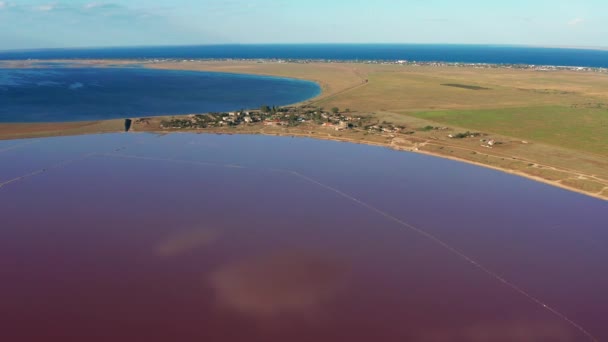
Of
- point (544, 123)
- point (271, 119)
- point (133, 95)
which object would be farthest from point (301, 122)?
point (133, 95)

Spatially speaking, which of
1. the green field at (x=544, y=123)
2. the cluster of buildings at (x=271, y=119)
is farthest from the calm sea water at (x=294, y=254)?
the cluster of buildings at (x=271, y=119)

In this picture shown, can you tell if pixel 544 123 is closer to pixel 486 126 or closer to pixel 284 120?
pixel 486 126

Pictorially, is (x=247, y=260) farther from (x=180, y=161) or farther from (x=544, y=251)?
(x=180, y=161)

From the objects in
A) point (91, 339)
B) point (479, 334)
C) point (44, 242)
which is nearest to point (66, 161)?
point (44, 242)

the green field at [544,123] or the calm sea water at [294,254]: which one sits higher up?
the green field at [544,123]

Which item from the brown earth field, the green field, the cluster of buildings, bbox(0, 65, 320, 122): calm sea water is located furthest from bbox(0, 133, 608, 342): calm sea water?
bbox(0, 65, 320, 122): calm sea water

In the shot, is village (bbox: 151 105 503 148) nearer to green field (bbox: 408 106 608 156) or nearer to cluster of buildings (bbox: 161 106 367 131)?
cluster of buildings (bbox: 161 106 367 131)

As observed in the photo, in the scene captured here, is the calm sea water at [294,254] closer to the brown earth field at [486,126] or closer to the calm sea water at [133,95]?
the brown earth field at [486,126]
